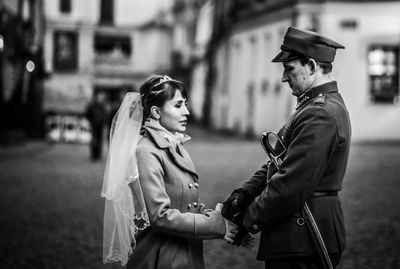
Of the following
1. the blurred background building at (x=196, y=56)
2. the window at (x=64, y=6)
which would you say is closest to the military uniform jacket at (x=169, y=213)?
the blurred background building at (x=196, y=56)

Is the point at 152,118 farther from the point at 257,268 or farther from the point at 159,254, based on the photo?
the point at 257,268

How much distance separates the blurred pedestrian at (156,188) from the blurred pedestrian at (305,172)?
0.77ft

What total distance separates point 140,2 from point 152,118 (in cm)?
5003

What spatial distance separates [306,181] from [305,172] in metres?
0.05

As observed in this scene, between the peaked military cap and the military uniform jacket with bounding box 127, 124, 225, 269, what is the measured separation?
2.62 ft

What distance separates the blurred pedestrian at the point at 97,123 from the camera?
73.7 ft

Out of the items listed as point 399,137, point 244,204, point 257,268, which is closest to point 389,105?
point 399,137

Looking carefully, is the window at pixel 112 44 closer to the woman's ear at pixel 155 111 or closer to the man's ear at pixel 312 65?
the woman's ear at pixel 155 111

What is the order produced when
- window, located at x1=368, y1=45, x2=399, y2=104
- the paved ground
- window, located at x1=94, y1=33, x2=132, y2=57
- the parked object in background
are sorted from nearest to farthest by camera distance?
1. the paved ground
2. window, located at x1=368, y1=45, x2=399, y2=104
3. the parked object in background
4. window, located at x1=94, y1=33, x2=132, y2=57

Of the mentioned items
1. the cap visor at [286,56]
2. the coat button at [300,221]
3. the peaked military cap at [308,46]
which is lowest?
the coat button at [300,221]

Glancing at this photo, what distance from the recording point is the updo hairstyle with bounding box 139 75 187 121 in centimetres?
405

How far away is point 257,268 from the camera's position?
730 cm

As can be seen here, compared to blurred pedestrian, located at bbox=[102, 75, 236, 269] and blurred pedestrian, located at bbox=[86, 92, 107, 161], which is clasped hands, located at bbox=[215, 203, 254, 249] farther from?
blurred pedestrian, located at bbox=[86, 92, 107, 161]

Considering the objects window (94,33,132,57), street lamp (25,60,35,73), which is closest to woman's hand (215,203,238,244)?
street lamp (25,60,35,73)
